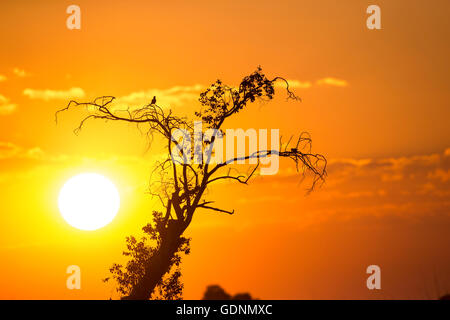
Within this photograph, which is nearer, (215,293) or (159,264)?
(159,264)

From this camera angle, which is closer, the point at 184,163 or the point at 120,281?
the point at 184,163

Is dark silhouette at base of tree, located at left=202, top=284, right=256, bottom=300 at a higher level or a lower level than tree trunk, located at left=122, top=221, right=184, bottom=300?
lower

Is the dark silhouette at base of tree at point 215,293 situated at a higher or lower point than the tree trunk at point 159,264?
lower

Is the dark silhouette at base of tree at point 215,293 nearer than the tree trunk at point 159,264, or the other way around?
the tree trunk at point 159,264

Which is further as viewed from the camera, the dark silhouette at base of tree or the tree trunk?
the dark silhouette at base of tree

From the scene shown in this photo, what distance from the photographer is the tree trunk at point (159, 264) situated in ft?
101

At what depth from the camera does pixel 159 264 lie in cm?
3094

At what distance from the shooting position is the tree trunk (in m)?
30.8

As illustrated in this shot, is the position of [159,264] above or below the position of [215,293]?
above
